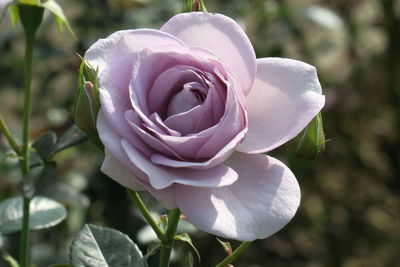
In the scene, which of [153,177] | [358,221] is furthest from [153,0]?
[153,177]

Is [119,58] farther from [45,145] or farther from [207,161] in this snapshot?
[45,145]

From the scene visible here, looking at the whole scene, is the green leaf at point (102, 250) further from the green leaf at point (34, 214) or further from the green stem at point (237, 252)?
the green leaf at point (34, 214)

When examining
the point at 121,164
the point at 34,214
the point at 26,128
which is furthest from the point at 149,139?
the point at 34,214

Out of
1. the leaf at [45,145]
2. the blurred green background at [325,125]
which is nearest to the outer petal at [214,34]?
the leaf at [45,145]

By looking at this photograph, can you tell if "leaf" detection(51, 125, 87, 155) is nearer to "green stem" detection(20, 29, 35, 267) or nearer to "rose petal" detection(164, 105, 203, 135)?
"green stem" detection(20, 29, 35, 267)

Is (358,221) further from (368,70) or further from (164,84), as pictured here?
(164,84)

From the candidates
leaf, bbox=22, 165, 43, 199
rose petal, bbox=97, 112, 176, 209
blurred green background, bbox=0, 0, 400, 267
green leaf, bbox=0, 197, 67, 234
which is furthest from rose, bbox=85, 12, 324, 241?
blurred green background, bbox=0, 0, 400, 267
